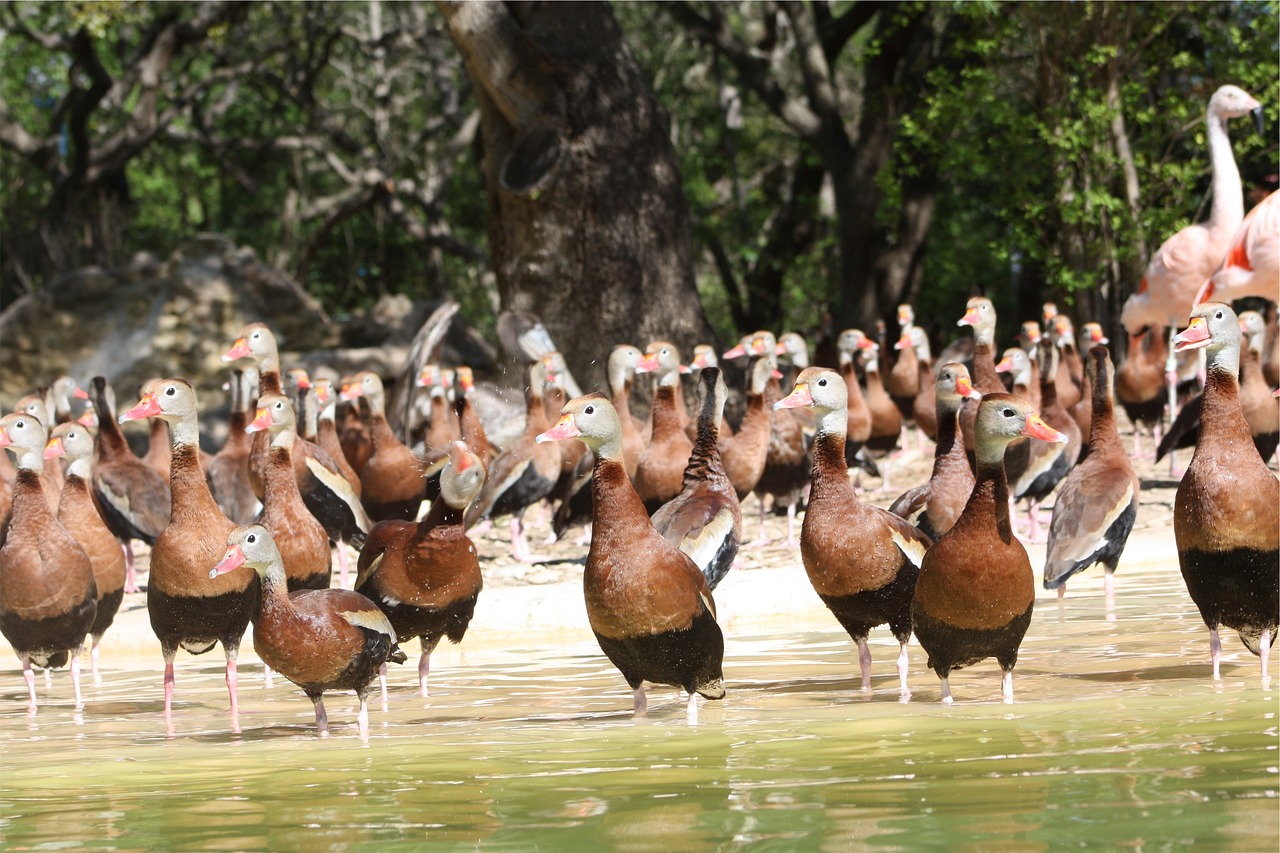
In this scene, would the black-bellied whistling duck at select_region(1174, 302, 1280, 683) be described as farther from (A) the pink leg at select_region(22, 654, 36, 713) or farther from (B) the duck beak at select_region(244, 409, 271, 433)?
(A) the pink leg at select_region(22, 654, 36, 713)

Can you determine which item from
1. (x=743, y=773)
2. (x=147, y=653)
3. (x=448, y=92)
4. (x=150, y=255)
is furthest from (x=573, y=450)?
(x=448, y=92)

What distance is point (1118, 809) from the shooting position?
4.45m

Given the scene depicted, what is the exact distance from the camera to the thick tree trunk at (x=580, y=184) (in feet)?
47.8

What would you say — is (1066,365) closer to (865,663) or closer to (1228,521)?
(865,663)

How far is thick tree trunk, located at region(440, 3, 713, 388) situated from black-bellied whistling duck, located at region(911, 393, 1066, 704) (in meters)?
8.61

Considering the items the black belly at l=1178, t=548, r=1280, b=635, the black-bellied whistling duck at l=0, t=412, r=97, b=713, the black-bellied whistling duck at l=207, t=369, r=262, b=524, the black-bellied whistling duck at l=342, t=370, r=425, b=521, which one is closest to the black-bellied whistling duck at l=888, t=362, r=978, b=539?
the black belly at l=1178, t=548, r=1280, b=635

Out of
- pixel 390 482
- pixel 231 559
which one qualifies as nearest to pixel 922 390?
pixel 390 482

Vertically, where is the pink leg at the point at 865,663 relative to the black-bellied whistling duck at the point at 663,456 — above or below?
below

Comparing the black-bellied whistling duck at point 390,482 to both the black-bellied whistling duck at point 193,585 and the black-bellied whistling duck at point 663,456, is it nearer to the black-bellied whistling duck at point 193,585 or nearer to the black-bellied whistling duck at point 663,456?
the black-bellied whistling duck at point 663,456

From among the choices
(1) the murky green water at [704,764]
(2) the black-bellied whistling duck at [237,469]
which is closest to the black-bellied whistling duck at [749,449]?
(2) the black-bellied whistling duck at [237,469]

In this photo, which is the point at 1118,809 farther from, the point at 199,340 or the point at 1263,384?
the point at 199,340

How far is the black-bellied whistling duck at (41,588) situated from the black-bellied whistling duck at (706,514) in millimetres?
2600

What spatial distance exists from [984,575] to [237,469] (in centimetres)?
623

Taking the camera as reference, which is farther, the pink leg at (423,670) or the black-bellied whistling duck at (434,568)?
the pink leg at (423,670)
